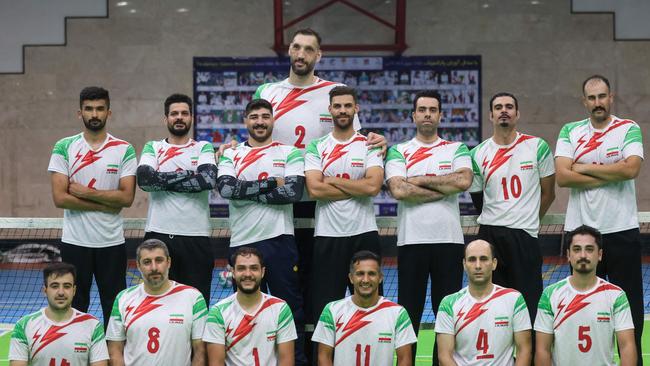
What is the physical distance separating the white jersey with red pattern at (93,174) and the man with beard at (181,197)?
30cm

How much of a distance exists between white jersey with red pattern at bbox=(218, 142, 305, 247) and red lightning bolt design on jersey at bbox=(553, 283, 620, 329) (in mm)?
2589

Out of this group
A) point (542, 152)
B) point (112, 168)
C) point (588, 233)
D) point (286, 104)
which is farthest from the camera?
point (286, 104)

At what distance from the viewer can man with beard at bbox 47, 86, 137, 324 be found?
8750 mm

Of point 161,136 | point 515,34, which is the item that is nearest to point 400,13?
point 515,34

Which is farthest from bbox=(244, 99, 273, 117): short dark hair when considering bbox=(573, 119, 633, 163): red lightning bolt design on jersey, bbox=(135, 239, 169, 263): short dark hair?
bbox=(573, 119, 633, 163): red lightning bolt design on jersey

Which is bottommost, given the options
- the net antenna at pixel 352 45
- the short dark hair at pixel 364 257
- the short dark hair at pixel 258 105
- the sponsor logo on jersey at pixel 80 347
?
the sponsor logo on jersey at pixel 80 347

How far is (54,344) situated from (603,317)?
487cm

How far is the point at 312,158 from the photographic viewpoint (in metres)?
8.67

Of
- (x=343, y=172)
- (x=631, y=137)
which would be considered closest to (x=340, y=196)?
(x=343, y=172)

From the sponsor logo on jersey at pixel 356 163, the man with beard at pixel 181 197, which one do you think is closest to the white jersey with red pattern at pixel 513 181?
the sponsor logo on jersey at pixel 356 163

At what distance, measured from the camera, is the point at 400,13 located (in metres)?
17.7

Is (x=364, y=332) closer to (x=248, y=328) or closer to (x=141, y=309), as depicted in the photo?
(x=248, y=328)

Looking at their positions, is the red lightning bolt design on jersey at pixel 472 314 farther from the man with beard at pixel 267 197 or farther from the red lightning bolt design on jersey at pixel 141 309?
the red lightning bolt design on jersey at pixel 141 309

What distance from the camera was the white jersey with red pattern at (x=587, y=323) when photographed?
7.89 metres
